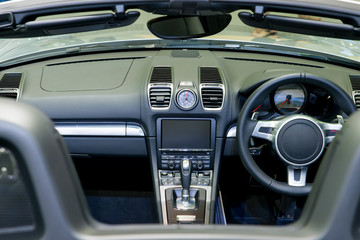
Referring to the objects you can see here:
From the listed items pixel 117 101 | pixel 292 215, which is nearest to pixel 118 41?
pixel 117 101

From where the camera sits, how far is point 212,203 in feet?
9.53

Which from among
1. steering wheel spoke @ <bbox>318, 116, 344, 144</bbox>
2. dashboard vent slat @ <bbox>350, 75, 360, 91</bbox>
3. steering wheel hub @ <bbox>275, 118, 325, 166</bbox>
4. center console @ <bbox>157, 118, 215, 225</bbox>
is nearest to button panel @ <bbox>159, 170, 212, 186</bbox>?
center console @ <bbox>157, 118, 215, 225</bbox>

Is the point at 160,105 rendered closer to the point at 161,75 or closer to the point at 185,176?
the point at 161,75

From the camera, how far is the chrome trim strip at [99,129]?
2.94m

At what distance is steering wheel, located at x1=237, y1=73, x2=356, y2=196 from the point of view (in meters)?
2.41

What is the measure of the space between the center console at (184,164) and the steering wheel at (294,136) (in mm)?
418

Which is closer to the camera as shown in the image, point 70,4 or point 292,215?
point 70,4

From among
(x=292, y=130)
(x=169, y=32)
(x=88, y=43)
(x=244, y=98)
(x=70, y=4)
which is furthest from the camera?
(x=88, y=43)

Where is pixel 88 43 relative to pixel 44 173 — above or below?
below

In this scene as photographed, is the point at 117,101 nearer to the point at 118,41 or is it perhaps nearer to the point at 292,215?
the point at 118,41

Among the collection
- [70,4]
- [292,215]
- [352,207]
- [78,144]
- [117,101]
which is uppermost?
[70,4]

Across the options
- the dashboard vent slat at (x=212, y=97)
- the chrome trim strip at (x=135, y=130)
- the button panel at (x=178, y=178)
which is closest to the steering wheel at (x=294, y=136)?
the dashboard vent slat at (x=212, y=97)

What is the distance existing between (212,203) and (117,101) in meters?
0.85

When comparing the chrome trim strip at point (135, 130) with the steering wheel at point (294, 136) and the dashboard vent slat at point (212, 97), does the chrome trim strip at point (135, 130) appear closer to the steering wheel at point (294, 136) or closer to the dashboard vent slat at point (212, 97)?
the dashboard vent slat at point (212, 97)
